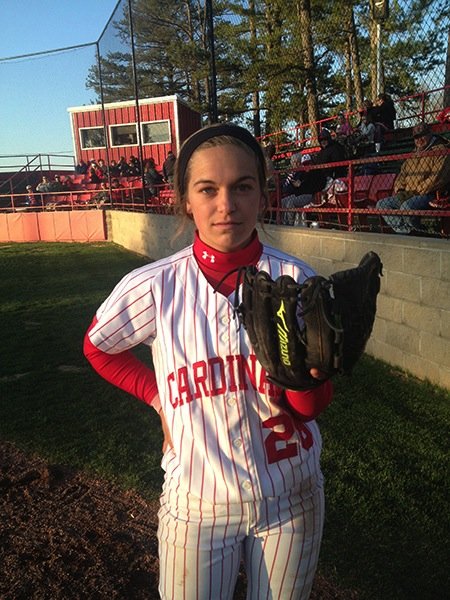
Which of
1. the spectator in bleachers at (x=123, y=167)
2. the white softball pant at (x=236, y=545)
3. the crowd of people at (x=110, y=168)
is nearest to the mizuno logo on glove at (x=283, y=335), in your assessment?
the white softball pant at (x=236, y=545)

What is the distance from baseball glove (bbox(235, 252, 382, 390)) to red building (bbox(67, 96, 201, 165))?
951 inches

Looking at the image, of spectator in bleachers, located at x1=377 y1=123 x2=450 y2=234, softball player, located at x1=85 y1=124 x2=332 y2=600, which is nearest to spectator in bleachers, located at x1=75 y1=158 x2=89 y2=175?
spectator in bleachers, located at x1=377 y1=123 x2=450 y2=234

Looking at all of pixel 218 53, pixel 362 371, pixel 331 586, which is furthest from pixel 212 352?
pixel 218 53

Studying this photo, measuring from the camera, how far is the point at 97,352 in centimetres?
162

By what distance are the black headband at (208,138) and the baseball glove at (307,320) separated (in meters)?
0.39

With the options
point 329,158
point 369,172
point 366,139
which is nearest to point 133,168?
point 366,139

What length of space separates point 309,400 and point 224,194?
1.91ft

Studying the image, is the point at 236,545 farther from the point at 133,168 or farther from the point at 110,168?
the point at 110,168

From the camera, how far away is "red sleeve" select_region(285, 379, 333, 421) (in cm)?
136

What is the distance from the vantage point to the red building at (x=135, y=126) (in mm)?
24875

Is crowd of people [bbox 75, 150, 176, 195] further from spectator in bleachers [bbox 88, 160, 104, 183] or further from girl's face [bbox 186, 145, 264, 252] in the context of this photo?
girl's face [bbox 186, 145, 264, 252]

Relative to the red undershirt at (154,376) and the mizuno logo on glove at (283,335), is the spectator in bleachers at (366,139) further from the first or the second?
the mizuno logo on glove at (283,335)

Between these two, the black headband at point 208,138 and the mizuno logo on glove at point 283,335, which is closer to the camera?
the mizuno logo on glove at point 283,335

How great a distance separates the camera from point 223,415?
4.64ft
